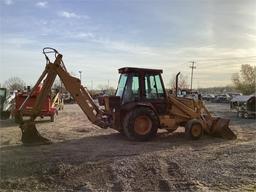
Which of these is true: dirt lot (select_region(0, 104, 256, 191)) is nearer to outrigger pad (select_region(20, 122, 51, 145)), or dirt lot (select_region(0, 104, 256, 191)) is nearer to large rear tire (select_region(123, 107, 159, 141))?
outrigger pad (select_region(20, 122, 51, 145))

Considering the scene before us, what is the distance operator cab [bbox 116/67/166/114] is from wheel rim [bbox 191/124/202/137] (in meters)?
1.24

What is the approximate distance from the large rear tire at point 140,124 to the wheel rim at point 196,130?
Result: 1374 millimetres

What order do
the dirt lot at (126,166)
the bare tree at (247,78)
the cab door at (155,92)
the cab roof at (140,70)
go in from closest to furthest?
the dirt lot at (126,166) < the cab roof at (140,70) < the cab door at (155,92) < the bare tree at (247,78)

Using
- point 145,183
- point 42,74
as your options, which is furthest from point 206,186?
point 42,74

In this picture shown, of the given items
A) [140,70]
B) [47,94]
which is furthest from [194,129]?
[47,94]

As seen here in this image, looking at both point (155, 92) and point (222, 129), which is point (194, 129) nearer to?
point (222, 129)

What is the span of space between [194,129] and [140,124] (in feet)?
6.64

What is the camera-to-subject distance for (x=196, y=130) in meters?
15.1

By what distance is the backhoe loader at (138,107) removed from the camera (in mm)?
14230

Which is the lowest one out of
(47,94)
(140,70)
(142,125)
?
(142,125)

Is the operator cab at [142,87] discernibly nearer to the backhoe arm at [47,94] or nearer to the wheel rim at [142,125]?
the wheel rim at [142,125]

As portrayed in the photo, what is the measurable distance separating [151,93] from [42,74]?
3847mm

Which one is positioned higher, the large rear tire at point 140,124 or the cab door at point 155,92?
the cab door at point 155,92

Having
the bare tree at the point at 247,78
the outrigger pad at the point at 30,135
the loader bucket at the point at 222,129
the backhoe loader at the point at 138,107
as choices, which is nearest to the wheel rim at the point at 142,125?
the backhoe loader at the point at 138,107
